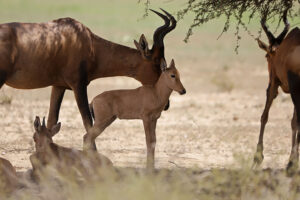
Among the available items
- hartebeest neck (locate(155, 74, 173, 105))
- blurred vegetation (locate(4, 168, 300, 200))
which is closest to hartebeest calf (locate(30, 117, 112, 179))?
blurred vegetation (locate(4, 168, 300, 200))

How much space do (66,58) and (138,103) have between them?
49.9 inches

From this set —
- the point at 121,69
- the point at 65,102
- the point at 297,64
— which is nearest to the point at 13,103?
the point at 65,102

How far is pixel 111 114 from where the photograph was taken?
12250 mm

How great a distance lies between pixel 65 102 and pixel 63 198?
1228 centimetres

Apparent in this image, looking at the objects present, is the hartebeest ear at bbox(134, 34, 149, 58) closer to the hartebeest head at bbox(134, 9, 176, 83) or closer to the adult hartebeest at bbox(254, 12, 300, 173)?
the hartebeest head at bbox(134, 9, 176, 83)

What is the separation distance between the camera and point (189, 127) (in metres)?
17.4

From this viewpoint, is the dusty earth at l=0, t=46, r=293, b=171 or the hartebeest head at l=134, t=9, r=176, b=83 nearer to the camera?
the hartebeest head at l=134, t=9, r=176, b=83

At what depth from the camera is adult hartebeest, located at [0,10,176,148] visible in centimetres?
1176

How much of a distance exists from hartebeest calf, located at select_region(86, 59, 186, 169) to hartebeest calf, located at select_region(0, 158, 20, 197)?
104 inches

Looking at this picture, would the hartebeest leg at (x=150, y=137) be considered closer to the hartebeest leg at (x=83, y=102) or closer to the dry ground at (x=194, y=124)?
the dry ground at (x=194, y=124)

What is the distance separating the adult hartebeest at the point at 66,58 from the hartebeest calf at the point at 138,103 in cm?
25

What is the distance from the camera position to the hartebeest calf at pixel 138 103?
39.9 feet

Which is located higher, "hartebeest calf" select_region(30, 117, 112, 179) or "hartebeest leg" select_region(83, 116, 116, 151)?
"hartebeest calf" select_region(30, 117, 112, 179)

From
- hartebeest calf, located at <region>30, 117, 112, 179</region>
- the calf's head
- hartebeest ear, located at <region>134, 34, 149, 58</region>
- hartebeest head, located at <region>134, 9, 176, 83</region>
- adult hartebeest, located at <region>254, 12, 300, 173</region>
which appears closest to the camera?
hartebeest calf, located at <region>30, 117, 112, 179</region>
